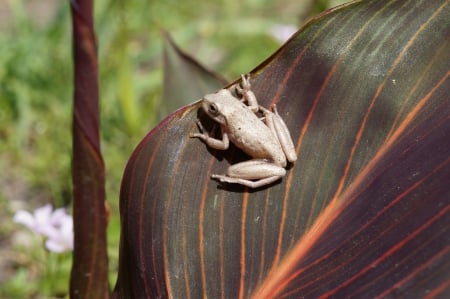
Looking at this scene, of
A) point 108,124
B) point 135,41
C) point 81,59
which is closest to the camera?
point 81,59

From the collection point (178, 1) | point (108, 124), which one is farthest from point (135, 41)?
point (108, 124)

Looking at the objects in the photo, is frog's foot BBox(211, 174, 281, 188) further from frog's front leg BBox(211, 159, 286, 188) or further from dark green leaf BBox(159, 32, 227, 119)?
dark green leaf BBox(159, 32, 227, 119)

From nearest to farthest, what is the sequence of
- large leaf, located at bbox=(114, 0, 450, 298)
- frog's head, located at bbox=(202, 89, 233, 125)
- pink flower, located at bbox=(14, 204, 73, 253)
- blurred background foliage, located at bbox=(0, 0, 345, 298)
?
large leaf, located at bbox=(114, 0, 450, 298) < frog's head, located at bbox=(202, 89, 233, 125) < pink flower, located at bbox=(14, 204, 73, 253) < blurred background foliage, located at bbox=(0, 0, 345, 298)

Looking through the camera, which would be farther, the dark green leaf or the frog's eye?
the dark green leaf

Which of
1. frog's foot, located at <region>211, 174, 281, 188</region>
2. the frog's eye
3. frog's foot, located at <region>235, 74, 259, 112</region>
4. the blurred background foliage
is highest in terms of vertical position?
frog's foot, located at <region>235, 74, 259, 112</region>

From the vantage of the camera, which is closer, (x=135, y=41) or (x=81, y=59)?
(x=81, y=59)

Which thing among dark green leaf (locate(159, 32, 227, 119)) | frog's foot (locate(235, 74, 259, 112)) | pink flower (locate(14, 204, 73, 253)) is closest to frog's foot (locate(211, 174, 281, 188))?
frog's foot (locate(235, 74, 259, 112))

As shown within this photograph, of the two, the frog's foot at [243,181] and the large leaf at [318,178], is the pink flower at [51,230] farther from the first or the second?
the frog's foot at [243,181]

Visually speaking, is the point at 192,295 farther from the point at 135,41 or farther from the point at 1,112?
the point at 135,41
